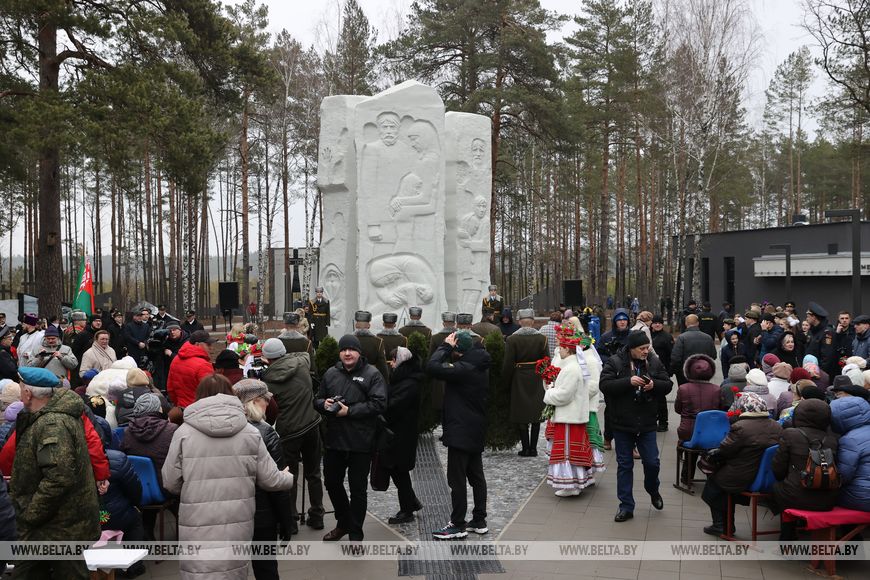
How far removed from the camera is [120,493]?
509cm

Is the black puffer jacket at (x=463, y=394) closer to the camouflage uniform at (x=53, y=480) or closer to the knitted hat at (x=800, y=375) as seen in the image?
the camouflage uniform at (x=53, y=480)

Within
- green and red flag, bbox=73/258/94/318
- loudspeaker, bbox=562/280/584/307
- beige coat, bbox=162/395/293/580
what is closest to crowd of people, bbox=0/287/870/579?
beige coat, bbox=162/395/293/580

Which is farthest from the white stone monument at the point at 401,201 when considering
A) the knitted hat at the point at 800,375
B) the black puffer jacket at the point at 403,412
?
the knitted hat at the point at 800,375

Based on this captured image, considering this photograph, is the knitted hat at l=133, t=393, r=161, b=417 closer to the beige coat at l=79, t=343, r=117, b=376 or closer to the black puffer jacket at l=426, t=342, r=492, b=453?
the black puffer jacket at l=426, t=342, r=492, b=453

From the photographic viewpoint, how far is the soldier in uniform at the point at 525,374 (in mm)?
8688

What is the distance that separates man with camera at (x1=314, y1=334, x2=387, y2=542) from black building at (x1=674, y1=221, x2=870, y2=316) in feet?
68.5

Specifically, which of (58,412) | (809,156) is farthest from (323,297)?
(809,156)

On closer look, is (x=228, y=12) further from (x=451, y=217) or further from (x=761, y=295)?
(x=761, y=295)

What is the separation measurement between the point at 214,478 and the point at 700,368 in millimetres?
5025

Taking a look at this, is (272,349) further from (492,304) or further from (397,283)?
(492,304)

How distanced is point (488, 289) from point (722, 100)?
1196cm

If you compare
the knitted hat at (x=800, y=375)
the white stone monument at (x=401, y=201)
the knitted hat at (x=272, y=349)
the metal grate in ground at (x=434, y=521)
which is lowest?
the metal grate in ground at (x=434, y=521)

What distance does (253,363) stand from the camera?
7348 mm

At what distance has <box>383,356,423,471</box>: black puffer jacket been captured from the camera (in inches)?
237
